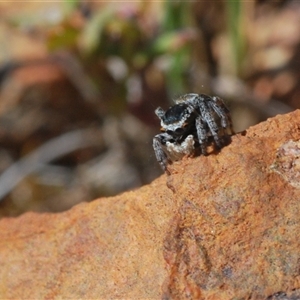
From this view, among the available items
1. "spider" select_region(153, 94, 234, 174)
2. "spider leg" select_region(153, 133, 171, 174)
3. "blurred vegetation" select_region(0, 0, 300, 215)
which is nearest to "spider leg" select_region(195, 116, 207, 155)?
"spider" select_region(153, 94, 234, 174)

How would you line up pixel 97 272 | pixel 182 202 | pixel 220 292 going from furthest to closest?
pixel 97 272 < pixel 182 202 < pixel 220 292

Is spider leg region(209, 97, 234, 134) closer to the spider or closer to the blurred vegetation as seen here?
the spider

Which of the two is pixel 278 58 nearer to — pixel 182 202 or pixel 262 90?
pixel 262 90

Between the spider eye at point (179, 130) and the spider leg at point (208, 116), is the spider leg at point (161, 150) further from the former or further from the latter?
the spider leg at point (208, 116)

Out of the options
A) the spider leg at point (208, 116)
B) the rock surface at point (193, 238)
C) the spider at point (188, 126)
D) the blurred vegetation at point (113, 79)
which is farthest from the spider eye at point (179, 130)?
the blurred vegetation at point (113, 79)

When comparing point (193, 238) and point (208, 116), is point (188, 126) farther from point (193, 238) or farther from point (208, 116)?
point (193, 238)

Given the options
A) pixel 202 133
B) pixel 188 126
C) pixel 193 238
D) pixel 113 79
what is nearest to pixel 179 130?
pixel 188 126

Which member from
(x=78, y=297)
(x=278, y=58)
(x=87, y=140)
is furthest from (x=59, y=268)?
(x=278, y=58)
